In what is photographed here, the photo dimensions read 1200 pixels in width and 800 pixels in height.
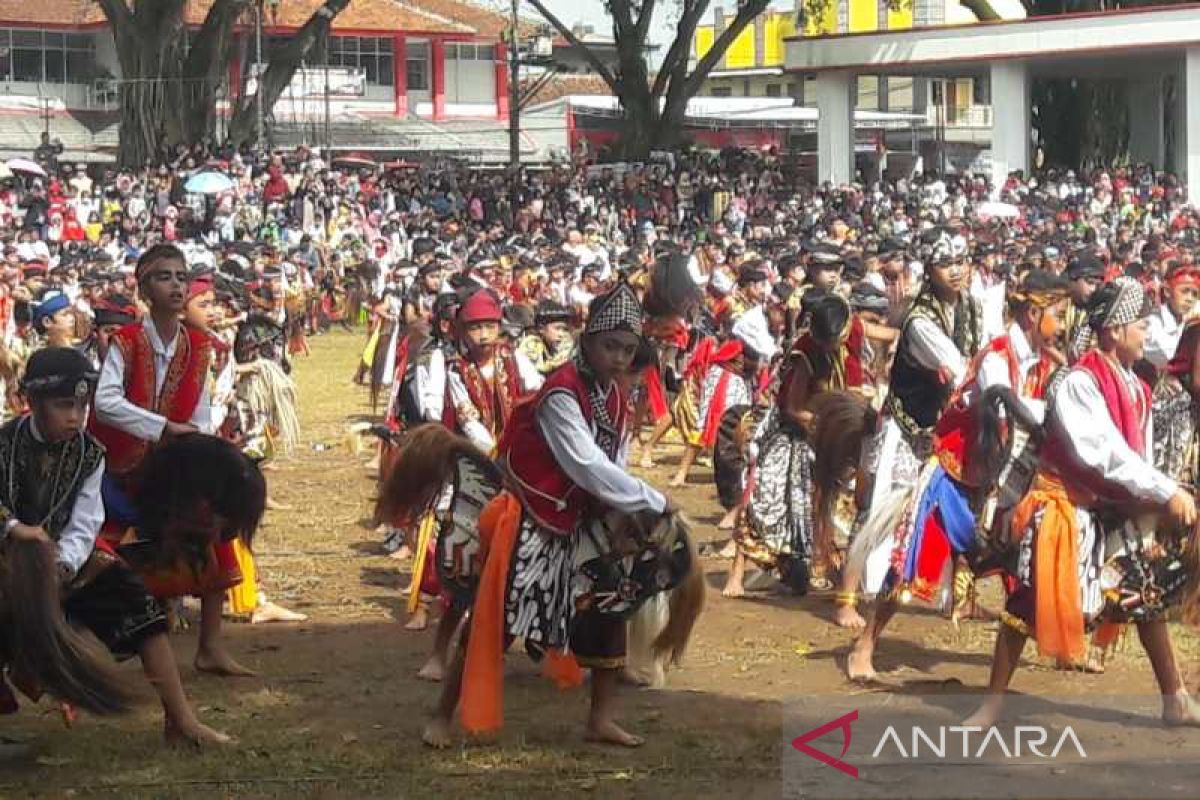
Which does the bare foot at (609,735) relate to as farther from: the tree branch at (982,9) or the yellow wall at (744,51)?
the yellow wall at (744,51)

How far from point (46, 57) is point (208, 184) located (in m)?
23.6

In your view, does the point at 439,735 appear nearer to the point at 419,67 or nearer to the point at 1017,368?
the point at 1017,368

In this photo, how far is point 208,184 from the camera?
1251 inches

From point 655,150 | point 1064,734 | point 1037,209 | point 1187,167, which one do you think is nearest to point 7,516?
point 1064,734

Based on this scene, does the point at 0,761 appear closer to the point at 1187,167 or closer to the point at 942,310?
the point at 942,310

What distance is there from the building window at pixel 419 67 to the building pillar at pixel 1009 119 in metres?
25.5

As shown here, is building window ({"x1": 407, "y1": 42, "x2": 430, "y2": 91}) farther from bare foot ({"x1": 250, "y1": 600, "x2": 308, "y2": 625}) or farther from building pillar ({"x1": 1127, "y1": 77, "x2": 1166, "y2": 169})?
bare foot ({"x1": 250, "y1": 600, "x2": 308, "y2": 625})

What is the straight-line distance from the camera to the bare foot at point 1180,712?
719cm

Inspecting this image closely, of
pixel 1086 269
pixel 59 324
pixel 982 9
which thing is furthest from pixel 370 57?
pixel 1086 269

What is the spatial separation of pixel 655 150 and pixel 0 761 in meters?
36.4

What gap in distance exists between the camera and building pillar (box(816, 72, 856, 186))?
127 feet

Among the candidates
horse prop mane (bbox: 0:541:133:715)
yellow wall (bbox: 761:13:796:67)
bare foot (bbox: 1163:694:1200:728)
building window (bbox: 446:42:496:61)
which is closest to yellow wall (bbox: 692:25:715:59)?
yellow wall (bbox: 761:13:796:67)

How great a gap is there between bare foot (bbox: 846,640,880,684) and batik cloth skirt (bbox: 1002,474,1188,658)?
1.25m

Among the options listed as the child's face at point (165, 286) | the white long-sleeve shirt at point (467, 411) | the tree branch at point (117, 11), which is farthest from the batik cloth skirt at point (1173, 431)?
the tree branch at point (117, 11)
